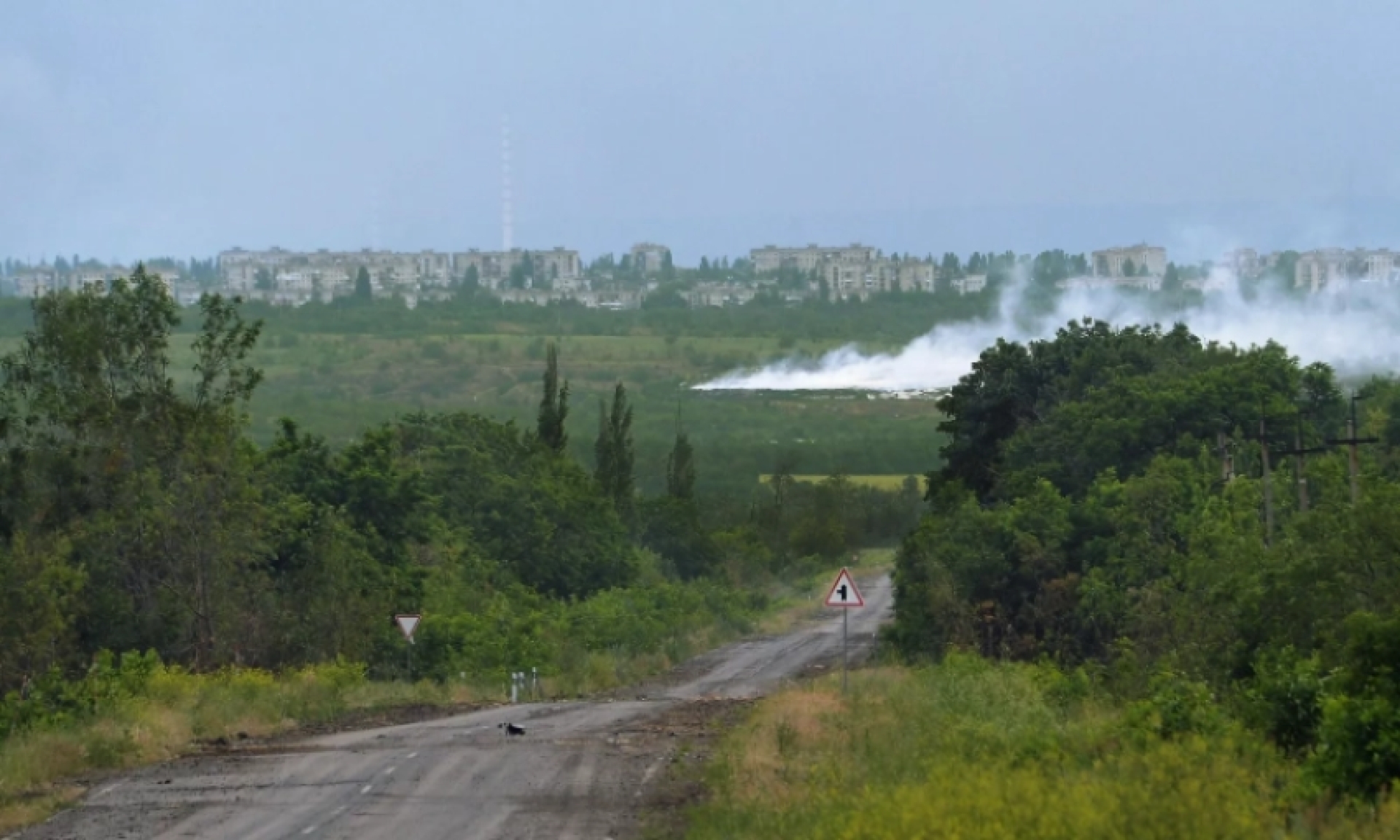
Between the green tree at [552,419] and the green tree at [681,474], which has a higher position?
the green tree at [552,419]

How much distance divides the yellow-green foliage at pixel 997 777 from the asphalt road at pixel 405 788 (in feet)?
5.22

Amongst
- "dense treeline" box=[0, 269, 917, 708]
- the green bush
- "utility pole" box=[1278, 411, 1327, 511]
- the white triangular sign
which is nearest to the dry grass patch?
the green bush

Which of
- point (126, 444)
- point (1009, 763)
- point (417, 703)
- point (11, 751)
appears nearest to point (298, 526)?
point (126, 444)

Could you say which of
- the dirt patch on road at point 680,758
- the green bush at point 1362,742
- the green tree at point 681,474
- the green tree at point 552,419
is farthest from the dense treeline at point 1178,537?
the green tree at point 681,474

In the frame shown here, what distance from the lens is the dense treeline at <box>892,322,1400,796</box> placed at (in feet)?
63.9

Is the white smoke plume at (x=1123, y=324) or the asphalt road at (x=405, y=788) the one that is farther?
the white smoke plume at (x=1123, y=324)

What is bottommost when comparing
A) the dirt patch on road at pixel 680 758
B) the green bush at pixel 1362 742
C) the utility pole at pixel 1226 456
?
the dirt patch on road at pixel 680 758

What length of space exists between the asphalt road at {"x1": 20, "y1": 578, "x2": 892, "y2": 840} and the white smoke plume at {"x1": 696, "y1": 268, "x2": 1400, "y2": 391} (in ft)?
217

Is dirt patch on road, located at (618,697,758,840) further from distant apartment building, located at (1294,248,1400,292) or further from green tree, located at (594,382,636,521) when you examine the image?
distant apartment building, located at (1294,248,1400,292)

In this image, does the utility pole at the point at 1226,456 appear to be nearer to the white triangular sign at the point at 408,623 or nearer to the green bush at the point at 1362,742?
the white triangular sign at the point at 408,623

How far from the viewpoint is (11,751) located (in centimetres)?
2788

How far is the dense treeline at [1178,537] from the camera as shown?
1947cm

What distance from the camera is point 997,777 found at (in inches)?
581

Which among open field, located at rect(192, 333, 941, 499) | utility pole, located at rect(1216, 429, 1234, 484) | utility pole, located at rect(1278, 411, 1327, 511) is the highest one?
utility pole, located at rect(1278, 411, 1327, 511)
